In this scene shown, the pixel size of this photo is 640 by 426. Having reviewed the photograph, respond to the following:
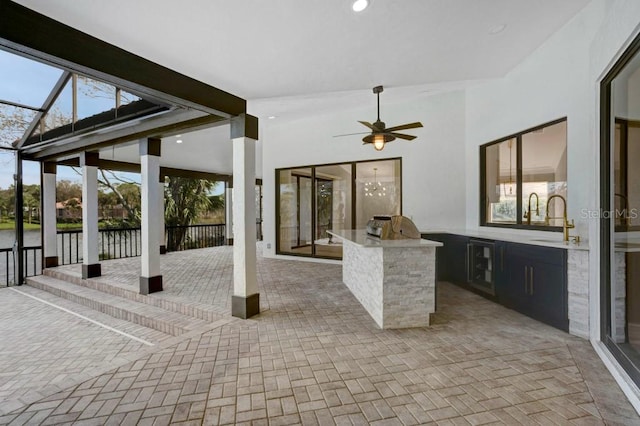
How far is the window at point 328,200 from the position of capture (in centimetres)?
664

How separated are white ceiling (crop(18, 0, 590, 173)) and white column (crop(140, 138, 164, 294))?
2.11 m

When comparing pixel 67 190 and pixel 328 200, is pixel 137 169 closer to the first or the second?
pixel 67 190

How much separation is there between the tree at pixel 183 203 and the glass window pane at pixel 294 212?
16.8 ft

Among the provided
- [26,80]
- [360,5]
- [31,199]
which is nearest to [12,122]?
[26,80]

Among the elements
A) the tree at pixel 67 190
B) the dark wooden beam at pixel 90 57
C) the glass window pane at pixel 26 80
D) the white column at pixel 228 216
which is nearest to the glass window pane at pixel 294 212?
the white column at pixel 228 216

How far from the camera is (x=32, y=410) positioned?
1983 millimetres

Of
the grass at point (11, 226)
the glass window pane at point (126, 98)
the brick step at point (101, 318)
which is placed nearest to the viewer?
the brick step at point (101, 318)

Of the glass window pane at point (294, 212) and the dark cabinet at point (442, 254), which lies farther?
the glass window pane at point (294, 212)

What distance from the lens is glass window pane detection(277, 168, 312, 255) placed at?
303 inches

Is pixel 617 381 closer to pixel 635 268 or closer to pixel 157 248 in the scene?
pixel 635 268

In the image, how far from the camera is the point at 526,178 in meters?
4.59

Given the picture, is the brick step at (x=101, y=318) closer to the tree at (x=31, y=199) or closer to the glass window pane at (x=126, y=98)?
the tree at (x=31, y=199)

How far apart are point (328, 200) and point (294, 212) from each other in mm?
1030

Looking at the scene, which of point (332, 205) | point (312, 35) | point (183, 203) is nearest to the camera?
point (312, 35)
